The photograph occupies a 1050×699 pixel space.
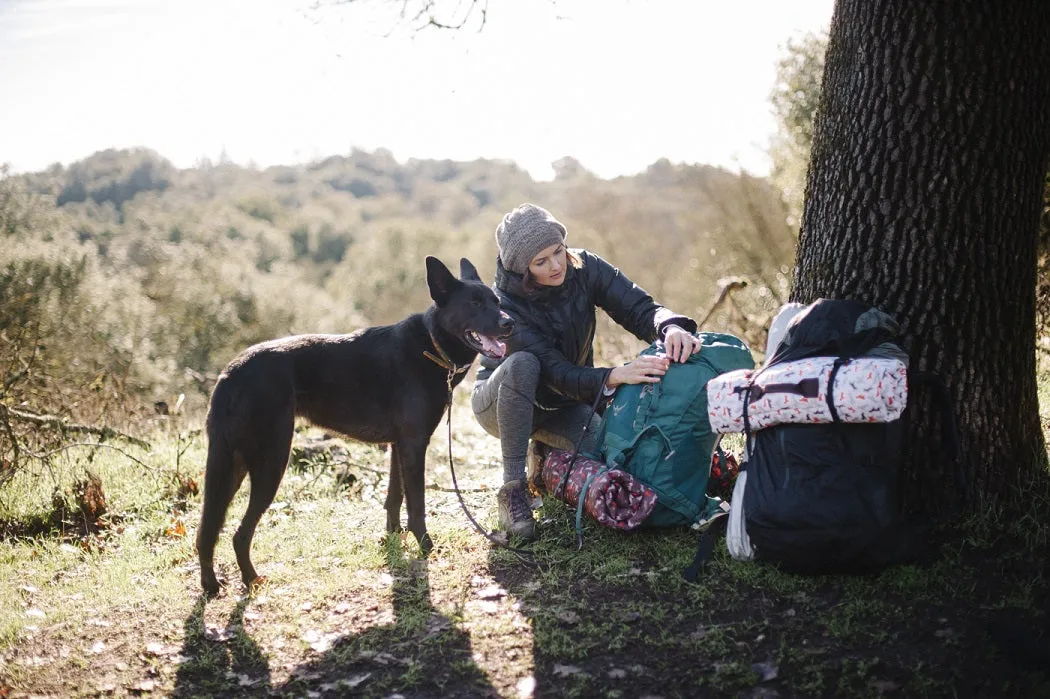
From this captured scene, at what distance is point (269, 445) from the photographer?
344 centimetres

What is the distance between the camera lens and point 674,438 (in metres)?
3.37

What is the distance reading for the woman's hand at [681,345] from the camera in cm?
342

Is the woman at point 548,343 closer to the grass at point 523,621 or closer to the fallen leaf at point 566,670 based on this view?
the grass at point 523,621

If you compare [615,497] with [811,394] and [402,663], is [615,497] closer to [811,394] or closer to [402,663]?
[811,394]

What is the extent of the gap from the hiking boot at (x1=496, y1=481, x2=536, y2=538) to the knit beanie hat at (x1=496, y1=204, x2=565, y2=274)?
3.83 feet

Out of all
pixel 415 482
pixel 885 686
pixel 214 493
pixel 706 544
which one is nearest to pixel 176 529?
pixel 214 493

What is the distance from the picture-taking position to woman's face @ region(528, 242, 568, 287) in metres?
3.71


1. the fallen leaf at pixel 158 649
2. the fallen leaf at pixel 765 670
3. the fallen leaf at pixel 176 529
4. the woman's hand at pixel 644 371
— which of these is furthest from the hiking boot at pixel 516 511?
the fallen leaf at pixel 176 529

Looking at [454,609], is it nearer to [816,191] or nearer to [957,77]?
[816,191]

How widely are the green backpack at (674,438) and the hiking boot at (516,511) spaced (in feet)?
1.74

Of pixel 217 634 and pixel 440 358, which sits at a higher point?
pixel 440 358

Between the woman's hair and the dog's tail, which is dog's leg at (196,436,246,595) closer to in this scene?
the dog's tail

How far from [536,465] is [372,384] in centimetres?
107

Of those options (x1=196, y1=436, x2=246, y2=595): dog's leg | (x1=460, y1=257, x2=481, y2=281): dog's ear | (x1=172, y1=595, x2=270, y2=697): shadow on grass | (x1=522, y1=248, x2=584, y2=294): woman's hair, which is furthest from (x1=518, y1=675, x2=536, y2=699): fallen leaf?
(x1=460, y1=257, x2=481, y2=281): dog's ear
